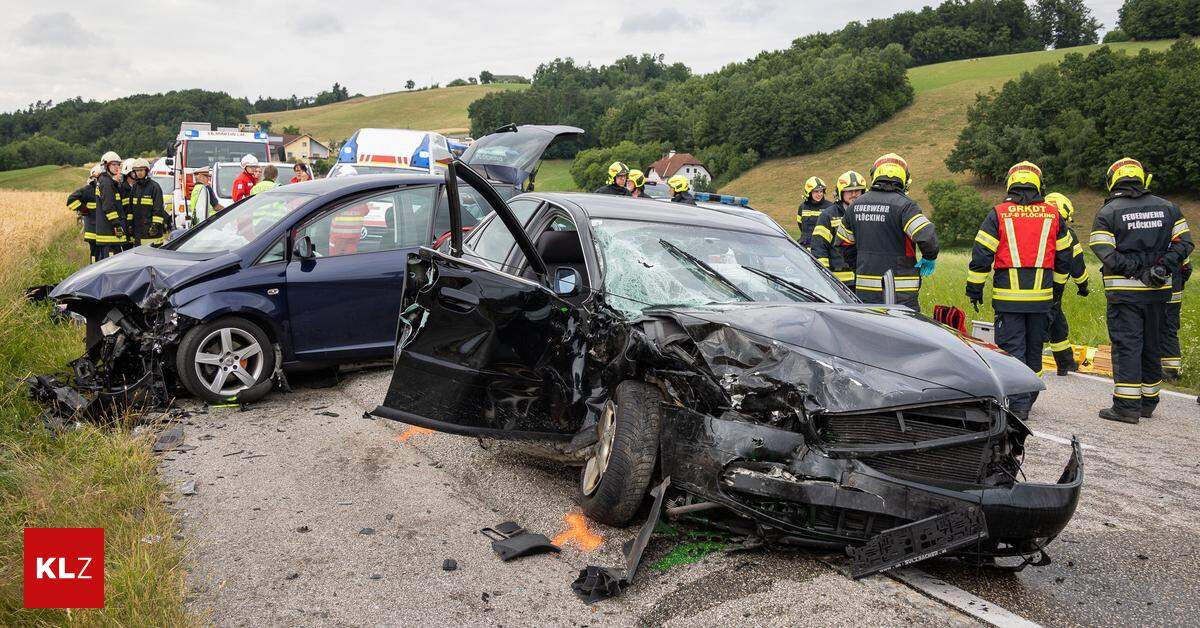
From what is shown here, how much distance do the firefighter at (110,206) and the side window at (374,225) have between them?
6768 millimetres

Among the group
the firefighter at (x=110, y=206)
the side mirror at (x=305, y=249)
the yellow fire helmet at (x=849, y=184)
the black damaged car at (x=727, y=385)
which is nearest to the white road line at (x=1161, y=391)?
the yellow fire helmet at (x=849, y=184)

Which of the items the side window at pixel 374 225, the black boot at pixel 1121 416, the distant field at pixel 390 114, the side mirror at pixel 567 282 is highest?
the distant field at pixel 390 114

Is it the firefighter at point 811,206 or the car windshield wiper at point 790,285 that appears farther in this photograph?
the firefighter at point 811,206

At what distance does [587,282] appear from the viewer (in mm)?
4266

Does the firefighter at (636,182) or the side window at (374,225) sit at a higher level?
the firefighter at (636,182)

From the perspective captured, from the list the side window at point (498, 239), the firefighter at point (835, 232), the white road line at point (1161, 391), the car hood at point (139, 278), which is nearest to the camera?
the side window at point (498, 239)

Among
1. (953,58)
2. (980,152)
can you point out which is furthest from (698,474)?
(953,58)

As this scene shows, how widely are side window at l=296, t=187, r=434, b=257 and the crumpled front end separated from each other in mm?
4113

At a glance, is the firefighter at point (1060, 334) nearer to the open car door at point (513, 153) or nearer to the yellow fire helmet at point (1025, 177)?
the yellow fire helmet at point (1025, 177)

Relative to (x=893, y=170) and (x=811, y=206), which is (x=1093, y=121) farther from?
(x=893, y=170)

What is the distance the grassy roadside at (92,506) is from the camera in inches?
117

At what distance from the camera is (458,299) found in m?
4.29

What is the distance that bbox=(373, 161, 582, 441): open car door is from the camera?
416cm

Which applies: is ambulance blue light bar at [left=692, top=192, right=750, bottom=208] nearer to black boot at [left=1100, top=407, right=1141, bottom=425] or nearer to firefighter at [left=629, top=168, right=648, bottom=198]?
firefighter at [left=629, top=168, right=648, bottom=198]
